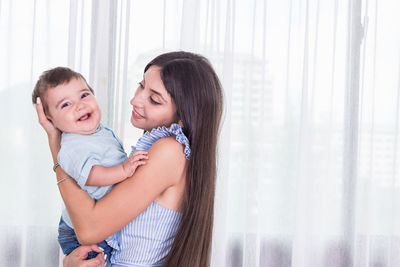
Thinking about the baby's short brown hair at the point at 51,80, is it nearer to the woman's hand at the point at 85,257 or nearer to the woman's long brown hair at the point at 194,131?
the woman's long brown hair at the point at 194,131

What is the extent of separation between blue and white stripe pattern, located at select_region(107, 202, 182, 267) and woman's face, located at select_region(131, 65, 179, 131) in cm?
24

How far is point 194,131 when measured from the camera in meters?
1.52

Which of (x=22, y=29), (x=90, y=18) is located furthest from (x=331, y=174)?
(x=22, y=29)

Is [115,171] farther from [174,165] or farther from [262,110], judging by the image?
[262,110]

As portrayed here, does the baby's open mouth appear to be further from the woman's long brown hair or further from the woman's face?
the woman's long brown hair

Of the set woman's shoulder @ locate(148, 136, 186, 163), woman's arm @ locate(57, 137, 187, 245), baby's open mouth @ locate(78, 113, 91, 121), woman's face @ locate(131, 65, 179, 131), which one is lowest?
woman's arm @ locate(57, 137, 187, 245)

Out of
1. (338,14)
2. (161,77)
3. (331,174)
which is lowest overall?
(331,174)

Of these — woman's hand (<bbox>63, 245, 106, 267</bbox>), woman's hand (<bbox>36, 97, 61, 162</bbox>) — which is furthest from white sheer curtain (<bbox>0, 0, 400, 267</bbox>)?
woman's hand (<bbox>63, 245, 106, 267</bbox>)

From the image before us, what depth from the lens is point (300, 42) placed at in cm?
283

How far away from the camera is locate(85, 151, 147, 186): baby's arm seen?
55.8 inches

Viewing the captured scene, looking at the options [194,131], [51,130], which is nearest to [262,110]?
[194,131]

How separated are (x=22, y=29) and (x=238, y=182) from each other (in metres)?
1.35

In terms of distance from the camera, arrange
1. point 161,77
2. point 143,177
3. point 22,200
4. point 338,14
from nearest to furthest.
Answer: point 143,177 < point 161,77 < point 22,200 < point 338,14

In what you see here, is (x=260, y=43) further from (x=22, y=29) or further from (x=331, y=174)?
(x=22, y=29)
